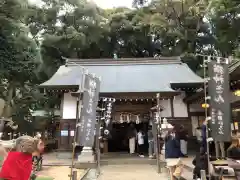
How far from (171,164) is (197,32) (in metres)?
19.5

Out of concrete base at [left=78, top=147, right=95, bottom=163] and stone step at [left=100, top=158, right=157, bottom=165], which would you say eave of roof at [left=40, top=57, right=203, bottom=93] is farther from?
stone step at [left=100, top=158, right=157, bottom=165]

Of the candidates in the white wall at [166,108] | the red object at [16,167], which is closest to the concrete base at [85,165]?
the white wall at [166,108]

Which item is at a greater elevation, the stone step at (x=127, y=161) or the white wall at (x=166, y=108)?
the white wall at (x=166, y=108)

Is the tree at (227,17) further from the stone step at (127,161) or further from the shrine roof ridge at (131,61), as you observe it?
the stone step at (127,161)

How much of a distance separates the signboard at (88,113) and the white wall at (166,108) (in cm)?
676

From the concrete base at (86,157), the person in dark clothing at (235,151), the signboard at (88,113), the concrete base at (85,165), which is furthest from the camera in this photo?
the concrete base at (86,157)

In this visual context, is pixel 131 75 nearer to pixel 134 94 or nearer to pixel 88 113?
pixel 134 94

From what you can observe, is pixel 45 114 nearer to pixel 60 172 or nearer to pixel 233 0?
pixel 60 172

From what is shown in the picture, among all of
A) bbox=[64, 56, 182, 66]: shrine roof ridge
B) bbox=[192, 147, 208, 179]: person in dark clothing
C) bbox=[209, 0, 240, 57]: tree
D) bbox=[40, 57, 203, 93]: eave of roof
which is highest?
bbox=[209, 0, 240, 57]: tree

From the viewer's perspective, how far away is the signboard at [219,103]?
6578 mm

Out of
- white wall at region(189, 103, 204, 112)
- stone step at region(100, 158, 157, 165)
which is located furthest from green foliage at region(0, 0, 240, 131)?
stone step at region(100, 158, 157, 165)

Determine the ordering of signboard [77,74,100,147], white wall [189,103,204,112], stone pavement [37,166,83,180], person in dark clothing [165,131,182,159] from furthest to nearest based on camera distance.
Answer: white wall [189,103,204,112] → stone pavement [37,166,83,180] → signboard [77,74,100,147] → person in dark clothing [165,131,182,159]

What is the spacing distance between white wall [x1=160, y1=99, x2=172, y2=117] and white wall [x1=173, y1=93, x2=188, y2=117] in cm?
33

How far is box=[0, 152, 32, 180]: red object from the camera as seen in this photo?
11.8ft
